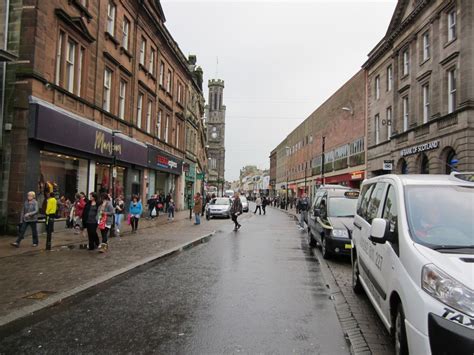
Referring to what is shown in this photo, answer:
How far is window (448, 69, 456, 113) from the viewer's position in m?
22.1

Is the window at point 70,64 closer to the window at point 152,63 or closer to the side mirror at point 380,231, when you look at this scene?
the window at point 152,63

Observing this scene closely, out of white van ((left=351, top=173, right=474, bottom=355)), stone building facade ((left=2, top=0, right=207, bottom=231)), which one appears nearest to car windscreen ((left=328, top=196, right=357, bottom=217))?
white van ((left=351, top=173, right=474, bottom=355))

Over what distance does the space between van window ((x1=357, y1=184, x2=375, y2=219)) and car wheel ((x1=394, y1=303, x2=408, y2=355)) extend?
2573mm

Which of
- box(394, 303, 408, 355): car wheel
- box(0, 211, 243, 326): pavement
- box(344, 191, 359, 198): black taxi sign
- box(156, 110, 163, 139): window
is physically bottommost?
box(0, 211, 243, 326): pavement

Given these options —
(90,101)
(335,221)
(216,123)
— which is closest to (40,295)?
(335,221)

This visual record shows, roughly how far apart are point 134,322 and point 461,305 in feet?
12.4

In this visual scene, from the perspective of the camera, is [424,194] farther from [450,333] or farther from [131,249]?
[131,249]

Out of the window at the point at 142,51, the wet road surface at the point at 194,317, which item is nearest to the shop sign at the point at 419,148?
the wet road surface at the point at 194,317

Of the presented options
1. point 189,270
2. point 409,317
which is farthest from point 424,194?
point 189,270

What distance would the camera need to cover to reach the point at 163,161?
28359 mm

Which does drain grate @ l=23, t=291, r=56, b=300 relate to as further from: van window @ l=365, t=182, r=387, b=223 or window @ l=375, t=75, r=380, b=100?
window @ l=375, t=75, r=380, b=100

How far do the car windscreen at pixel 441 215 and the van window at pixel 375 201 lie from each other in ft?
2.88

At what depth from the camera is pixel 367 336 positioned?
15.4ft

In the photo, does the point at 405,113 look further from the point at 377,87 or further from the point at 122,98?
the point at 122,98
